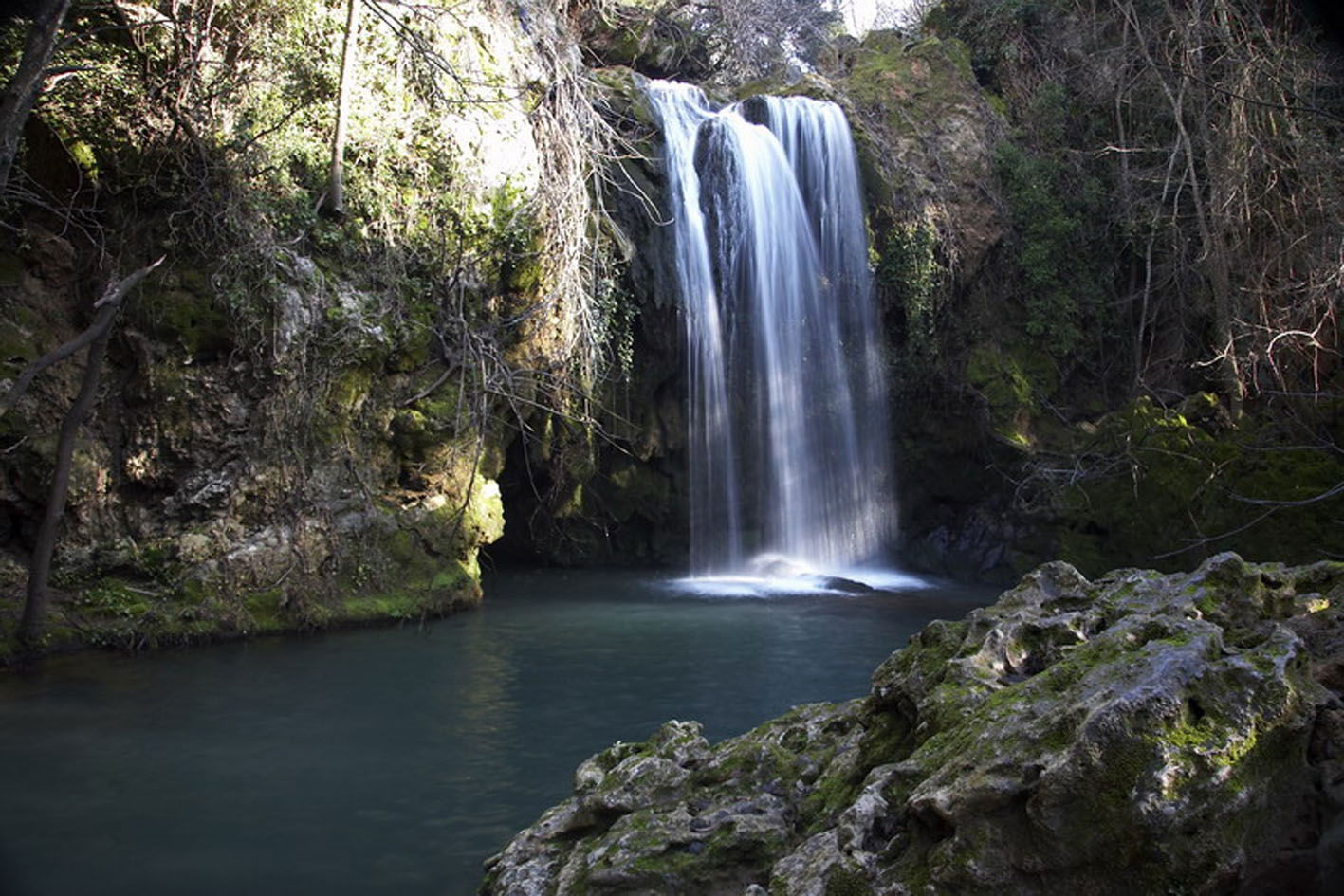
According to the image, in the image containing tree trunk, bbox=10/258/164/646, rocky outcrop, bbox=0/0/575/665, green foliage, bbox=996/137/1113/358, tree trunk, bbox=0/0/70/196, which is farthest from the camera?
green foliage, bbox=996/137/1113/358

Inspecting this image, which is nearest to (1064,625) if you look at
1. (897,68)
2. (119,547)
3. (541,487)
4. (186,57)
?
(119,547)

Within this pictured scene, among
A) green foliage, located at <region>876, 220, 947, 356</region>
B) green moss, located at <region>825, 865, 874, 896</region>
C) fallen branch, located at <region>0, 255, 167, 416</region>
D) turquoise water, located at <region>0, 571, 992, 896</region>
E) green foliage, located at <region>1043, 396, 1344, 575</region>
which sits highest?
green foliage, located at <region>876, 220, 947, 356</region>

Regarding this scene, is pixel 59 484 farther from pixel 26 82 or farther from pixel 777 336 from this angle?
pixel 777 336

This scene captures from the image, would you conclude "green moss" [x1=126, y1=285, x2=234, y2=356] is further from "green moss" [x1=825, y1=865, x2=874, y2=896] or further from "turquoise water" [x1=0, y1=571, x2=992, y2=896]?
"green moss" [x1=825, y1=865, x2=874, y2=896]

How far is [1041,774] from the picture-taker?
2.54 metres

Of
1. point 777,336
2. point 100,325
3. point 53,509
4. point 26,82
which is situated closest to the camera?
point 26,82

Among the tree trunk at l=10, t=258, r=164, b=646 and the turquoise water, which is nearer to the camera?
the turquoise water

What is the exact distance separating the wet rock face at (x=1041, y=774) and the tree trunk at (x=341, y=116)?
319 inches

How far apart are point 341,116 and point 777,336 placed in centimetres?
746

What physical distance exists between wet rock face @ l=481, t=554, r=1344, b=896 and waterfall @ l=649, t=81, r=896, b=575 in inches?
442

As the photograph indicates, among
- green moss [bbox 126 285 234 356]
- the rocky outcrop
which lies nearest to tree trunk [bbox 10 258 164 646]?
the rocky outcrop

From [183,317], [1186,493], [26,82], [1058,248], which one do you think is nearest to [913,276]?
[1058,248]

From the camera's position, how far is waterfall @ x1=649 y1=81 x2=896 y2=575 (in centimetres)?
1504

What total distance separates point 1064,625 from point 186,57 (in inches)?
373
